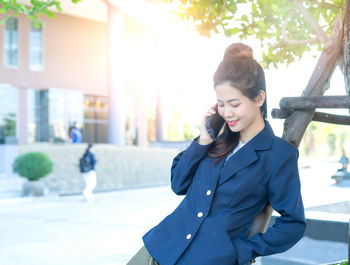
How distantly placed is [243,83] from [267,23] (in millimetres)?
2723

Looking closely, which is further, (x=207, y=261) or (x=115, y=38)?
(x=115, y=38)

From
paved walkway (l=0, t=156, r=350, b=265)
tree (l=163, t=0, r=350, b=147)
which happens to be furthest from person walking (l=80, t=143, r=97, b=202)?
tree (l=163, t=0, r=350, b=147)

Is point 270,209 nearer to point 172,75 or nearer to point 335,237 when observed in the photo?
point 335,237

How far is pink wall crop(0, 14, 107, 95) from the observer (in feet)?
107

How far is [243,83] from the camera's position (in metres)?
2.28

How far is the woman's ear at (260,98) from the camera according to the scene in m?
2.34

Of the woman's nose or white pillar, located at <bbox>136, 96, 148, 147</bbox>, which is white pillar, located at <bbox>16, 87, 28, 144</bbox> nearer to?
white pillar, located at <bbox>136, 96, 148, 147</bbox>

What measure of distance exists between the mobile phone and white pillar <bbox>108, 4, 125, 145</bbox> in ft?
95.8

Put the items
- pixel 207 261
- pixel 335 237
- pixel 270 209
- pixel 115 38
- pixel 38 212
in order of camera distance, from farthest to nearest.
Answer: pixel 115 38, pixel 38 212, pixel 335 237, pixel 270 209, pixel 207 261

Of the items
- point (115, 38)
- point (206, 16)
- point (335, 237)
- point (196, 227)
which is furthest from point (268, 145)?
point (115, 38)

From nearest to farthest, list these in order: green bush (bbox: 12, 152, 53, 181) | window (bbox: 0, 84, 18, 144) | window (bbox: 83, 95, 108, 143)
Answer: green bush (bbox: 12, 152, 53, 181)
window (bbox: 0, 84, 18, 144)
window (bbox: 83, 95, 108, 143)

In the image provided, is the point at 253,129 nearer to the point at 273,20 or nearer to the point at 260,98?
the point at 260,98

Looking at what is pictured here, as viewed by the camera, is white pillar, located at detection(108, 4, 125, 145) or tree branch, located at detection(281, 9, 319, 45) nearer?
tree branch, located at detection(281, 9, 319, 45)

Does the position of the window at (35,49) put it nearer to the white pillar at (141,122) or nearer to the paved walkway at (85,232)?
the white pillar at (141,122)
